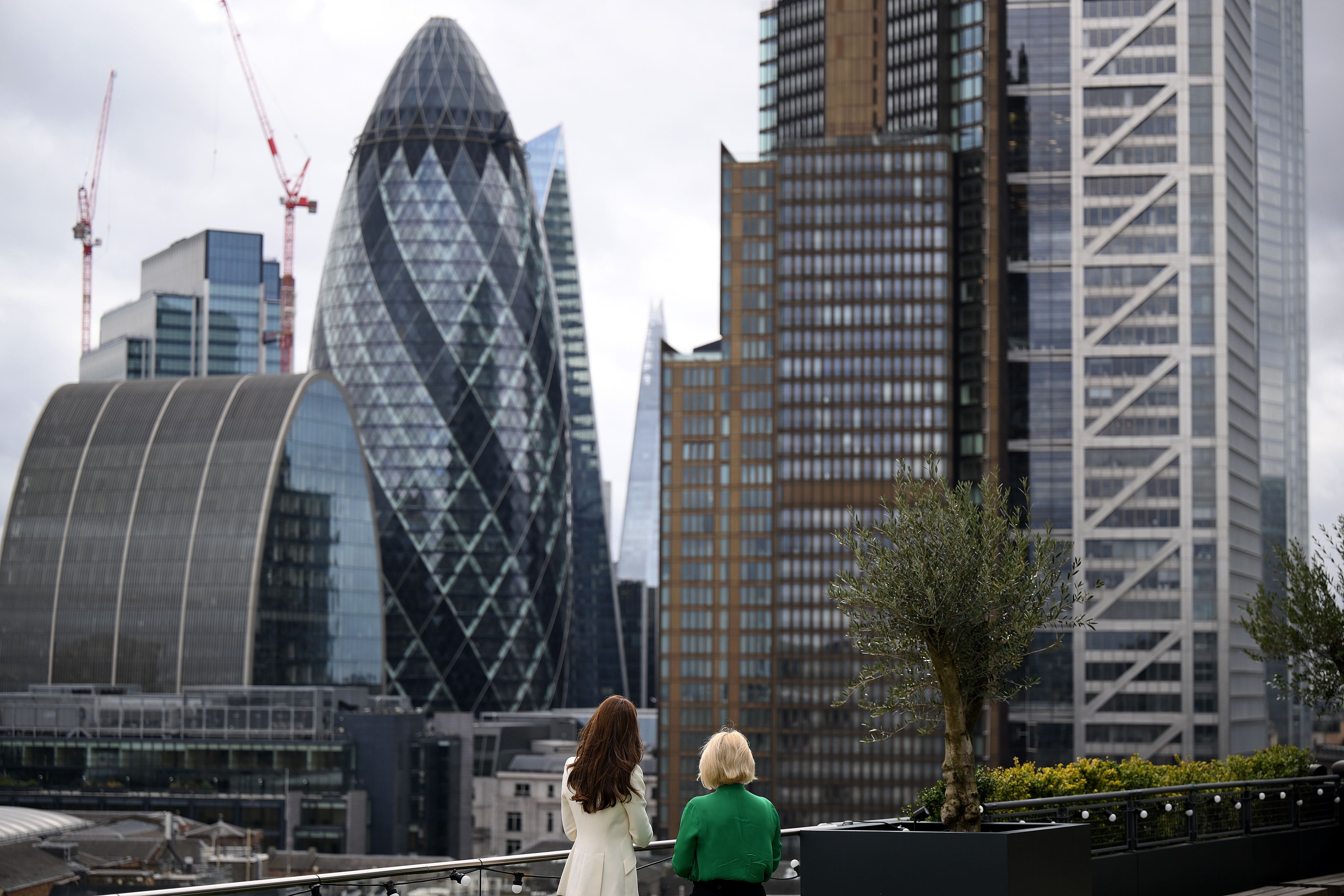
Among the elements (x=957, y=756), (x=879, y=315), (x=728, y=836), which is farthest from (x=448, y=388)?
(x=728, y=836)

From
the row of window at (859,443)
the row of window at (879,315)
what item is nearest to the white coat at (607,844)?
the row of window at (859,443)

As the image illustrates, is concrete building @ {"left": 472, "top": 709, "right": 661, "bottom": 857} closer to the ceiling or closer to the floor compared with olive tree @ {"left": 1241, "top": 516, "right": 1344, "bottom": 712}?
closer to the floor

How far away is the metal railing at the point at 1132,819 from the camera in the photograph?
36.0ft

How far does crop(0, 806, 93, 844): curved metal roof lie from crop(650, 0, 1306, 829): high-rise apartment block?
66.2m

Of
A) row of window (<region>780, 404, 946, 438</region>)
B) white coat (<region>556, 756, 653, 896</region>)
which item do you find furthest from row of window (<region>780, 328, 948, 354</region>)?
white coat (<region>556, 756, 653, 896</region>)

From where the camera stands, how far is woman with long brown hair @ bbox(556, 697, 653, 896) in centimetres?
941

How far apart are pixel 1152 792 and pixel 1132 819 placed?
387 mm

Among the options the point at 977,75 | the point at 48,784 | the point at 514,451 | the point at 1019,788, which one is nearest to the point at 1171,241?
the point at 977,75

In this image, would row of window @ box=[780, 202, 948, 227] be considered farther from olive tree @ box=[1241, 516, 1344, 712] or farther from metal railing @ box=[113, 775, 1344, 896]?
metal railing @ box=[113, 775, 1344, 896]

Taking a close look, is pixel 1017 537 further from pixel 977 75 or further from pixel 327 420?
pixel 977 75

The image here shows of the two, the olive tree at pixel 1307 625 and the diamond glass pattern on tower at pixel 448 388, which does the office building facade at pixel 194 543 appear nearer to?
the diamond glass pattern on tower at pixel 448 388

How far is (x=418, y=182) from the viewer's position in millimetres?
158500

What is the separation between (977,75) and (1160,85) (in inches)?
673

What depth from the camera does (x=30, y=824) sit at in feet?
207
